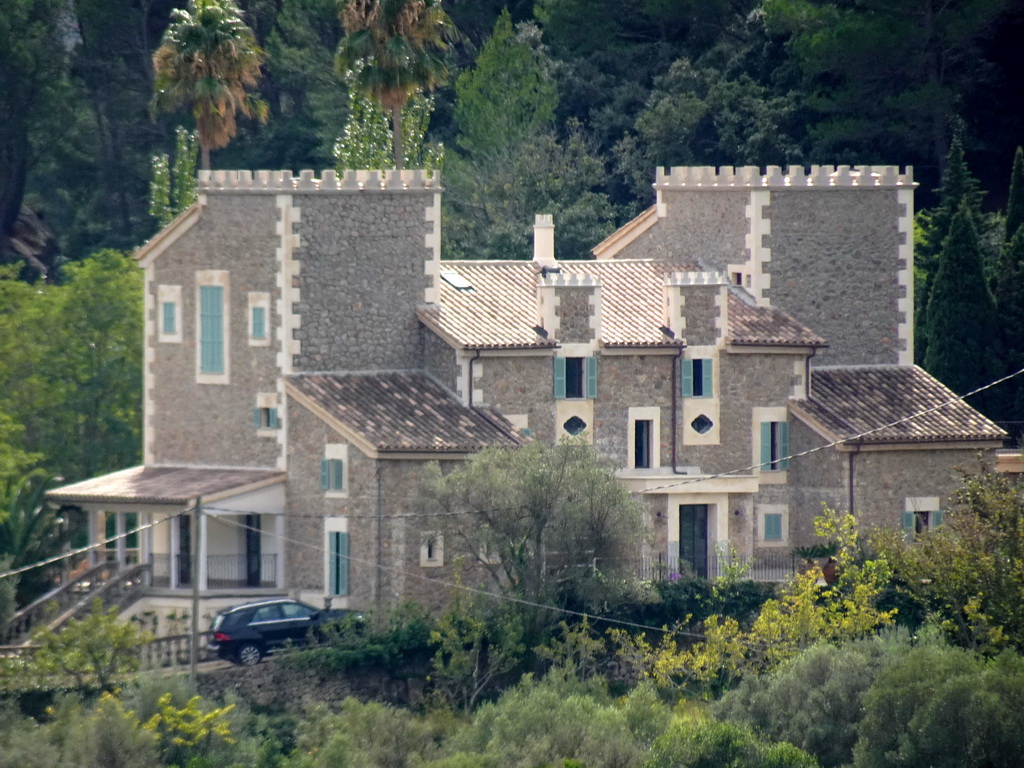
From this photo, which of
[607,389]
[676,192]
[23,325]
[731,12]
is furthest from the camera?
[731,12]

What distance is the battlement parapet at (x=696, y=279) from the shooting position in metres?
54.5

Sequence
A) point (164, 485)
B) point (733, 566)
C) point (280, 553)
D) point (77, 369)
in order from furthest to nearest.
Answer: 1. point (77, 369)
2. point (733, 566)
3. point (164, 485)
4. point (280, 553)

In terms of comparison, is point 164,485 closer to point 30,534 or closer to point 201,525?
point 201,525

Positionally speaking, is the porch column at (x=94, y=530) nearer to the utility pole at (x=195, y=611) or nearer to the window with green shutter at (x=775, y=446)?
the utility pole at (x=195, y=611)

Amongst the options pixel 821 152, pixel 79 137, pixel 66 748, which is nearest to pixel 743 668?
pixel 66 748

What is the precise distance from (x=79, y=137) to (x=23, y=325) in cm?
2132

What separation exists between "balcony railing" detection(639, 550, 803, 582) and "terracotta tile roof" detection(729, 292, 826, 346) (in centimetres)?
432

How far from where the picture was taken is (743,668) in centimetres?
5069

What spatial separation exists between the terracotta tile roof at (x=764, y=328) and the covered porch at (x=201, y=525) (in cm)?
991

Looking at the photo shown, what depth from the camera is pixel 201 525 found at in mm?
52344

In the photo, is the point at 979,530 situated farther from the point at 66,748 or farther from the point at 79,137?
the point at 79,137

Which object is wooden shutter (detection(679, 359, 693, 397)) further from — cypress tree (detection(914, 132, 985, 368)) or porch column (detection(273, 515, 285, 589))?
cypress tree (detection(914, 132, 985, 368))

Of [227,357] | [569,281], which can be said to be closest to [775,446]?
[569,281]

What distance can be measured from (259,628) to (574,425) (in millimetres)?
7939
